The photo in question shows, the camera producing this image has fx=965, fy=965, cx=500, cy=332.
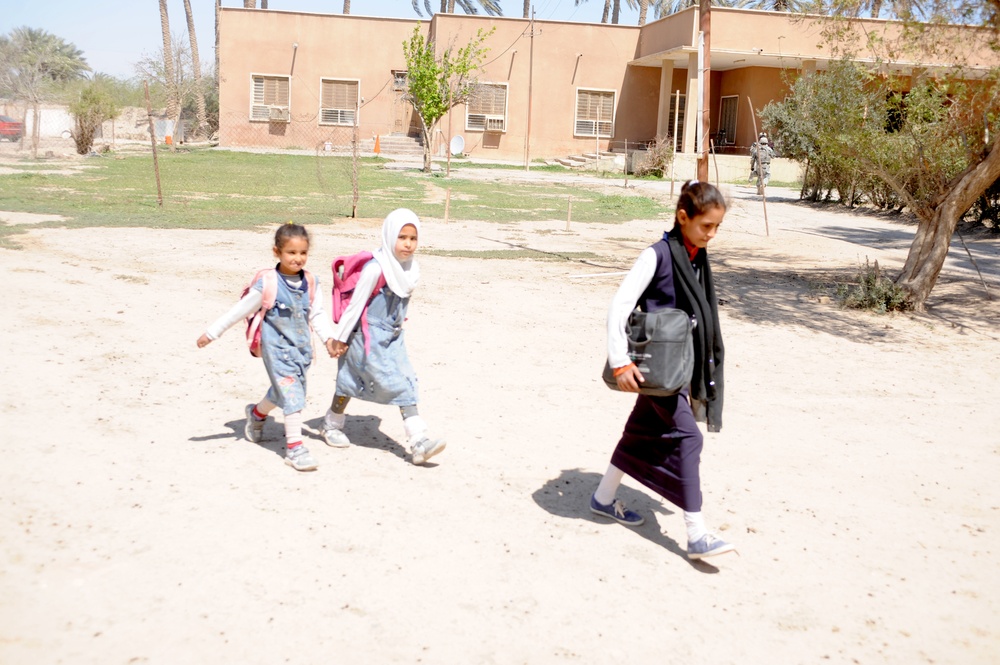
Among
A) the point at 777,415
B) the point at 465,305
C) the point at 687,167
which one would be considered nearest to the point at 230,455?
the point at 777,415

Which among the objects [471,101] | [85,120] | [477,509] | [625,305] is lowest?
[477,509]

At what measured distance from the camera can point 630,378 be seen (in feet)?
12.5

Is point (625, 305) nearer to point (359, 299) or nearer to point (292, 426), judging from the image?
point (359, 299)

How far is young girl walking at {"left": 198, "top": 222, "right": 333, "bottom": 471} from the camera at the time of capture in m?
4.66

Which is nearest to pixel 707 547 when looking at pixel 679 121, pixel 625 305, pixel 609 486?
pixel 609 486

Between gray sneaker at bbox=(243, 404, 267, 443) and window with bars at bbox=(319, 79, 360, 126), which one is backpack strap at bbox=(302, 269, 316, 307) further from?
window with bars at bbox=(319, 79, 360, 126)

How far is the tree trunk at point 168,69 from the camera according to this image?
1603 inches

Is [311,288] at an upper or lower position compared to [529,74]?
lower

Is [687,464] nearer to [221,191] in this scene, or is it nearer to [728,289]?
[728,289]

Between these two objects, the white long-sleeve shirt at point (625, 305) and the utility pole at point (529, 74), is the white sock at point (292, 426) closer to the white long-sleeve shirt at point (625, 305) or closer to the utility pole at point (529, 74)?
the white long-sleeve shirt at point (625, 305)

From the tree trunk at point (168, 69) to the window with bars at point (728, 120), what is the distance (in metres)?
21.5

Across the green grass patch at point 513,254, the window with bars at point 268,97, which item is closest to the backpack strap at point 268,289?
the green grass patch at point 513,254

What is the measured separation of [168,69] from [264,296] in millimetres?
42185

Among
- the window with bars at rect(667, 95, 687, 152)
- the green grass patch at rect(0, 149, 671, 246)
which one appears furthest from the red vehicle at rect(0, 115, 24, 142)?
the window with bars at rect(667, 95, 687, 152)
